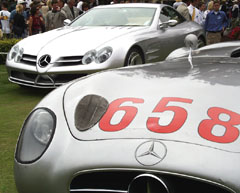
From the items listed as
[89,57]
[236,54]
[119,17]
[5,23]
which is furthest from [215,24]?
[236,54]

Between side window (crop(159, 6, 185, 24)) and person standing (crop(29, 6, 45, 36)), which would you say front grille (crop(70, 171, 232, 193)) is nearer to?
side window (crop(159, 6, 185, 24))

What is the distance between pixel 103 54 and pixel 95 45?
180 mm

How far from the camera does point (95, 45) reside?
641 cm

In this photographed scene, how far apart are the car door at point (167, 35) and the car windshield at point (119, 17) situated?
25 cm

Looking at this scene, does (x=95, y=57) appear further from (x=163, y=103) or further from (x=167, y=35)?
(x=163, y=103)

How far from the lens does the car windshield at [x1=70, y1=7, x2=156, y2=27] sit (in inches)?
300

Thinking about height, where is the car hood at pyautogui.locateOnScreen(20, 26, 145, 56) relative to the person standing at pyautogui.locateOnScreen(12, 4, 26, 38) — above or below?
above

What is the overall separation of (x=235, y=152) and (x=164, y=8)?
21.7 ft

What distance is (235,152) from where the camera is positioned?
2014mm

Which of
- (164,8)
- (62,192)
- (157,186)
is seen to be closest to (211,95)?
(157,186)

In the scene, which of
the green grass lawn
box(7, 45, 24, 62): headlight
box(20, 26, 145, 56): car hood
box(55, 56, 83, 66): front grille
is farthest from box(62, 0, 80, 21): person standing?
box(55, 56, 83, 66): front grille

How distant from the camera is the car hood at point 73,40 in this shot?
6.46m

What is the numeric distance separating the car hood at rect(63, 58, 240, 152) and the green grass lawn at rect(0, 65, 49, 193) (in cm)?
104

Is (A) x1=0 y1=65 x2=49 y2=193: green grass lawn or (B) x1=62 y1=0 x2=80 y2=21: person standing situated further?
(B) x1=62 y1=0 x2=80 y2=21: person standing
